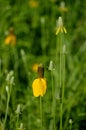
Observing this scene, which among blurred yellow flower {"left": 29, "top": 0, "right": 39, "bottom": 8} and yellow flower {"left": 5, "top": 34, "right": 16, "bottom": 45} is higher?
blurred yellow flower {"left": 29, "top": 0, "right": 39, "bottom": 8}

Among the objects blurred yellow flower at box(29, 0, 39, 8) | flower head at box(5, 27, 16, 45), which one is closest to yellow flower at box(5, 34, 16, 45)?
flower head at box(5, 27, 16, 45)

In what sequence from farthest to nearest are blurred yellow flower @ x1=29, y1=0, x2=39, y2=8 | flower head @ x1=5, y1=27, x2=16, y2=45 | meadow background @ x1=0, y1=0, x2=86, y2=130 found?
blurred yellow flower @ x1=29, y1=0, x2=39, y2=8 < flower head @ x1=5, y1=27, x2=16, y2=45 < meadow background @ x1=0, y1=0, x2=86, y2=130

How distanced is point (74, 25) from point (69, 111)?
1.66 metres

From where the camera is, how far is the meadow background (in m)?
2.69

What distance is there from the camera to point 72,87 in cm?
310

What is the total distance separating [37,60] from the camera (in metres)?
3.58

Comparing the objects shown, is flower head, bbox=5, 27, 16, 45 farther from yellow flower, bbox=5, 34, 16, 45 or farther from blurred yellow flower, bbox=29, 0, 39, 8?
blurred yellow flower, bbox=29, 0, 39, 8

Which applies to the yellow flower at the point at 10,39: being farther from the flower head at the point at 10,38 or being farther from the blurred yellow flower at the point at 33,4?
the blurred yellow flower at the point at 33,4

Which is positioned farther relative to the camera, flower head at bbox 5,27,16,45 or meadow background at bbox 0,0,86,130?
flower head at bbox 5,27,16,45

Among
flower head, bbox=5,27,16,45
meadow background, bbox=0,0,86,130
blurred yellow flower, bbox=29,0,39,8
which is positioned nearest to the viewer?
meadow background, bbox=0,0,86,130

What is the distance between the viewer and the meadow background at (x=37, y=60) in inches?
106

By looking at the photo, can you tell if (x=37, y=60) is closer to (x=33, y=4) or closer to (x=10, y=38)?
(x=10, y=38)

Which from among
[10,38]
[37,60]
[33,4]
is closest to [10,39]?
[10,38]

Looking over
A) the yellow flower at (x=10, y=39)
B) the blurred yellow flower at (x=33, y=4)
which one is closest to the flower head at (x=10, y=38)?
the yellow flower at (x=10, y=39)
